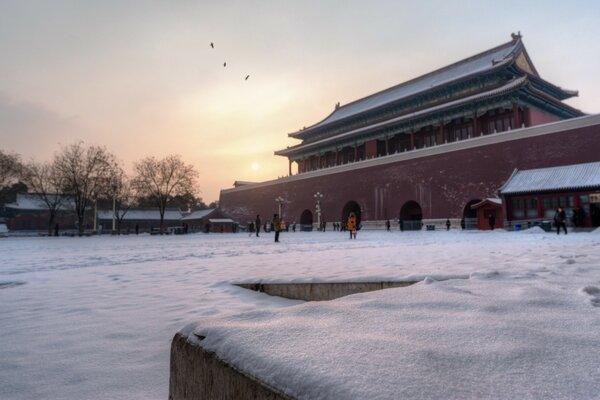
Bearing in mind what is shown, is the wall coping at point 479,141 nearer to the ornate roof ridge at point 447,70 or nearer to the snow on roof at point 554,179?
the snow on roof at point 554,179

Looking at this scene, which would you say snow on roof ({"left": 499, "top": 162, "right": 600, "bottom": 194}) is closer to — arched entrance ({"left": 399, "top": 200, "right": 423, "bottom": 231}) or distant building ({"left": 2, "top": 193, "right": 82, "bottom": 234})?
arched entrance ({"left": 399, "top": 200, "right": 423, "bottom": 231})

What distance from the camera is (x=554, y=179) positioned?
67.3ft

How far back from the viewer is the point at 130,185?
41344 mm

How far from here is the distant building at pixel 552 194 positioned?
18.9 metres

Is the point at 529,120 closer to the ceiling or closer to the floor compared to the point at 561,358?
closer to the ceiling

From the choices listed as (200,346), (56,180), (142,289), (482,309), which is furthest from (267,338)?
(56,180)

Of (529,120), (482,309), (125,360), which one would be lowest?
(125,360)

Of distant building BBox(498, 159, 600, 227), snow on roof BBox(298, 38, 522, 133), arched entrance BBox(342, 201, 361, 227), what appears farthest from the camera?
arched entrance BBox(342, 201, 361, 227)

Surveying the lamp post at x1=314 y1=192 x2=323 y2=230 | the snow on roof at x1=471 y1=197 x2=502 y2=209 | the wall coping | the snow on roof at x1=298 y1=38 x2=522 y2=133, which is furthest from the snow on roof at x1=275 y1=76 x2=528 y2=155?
the snow on roof at x1=471 y1=197 x2=502 y2=209

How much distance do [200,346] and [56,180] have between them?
4096 cm

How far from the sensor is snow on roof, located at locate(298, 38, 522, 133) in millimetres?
28189

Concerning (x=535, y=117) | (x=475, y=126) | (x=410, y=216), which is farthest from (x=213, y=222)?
(x=535, y=117)

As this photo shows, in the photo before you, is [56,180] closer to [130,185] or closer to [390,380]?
[130,185]

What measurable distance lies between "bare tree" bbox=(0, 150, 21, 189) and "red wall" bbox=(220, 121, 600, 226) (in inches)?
1100
